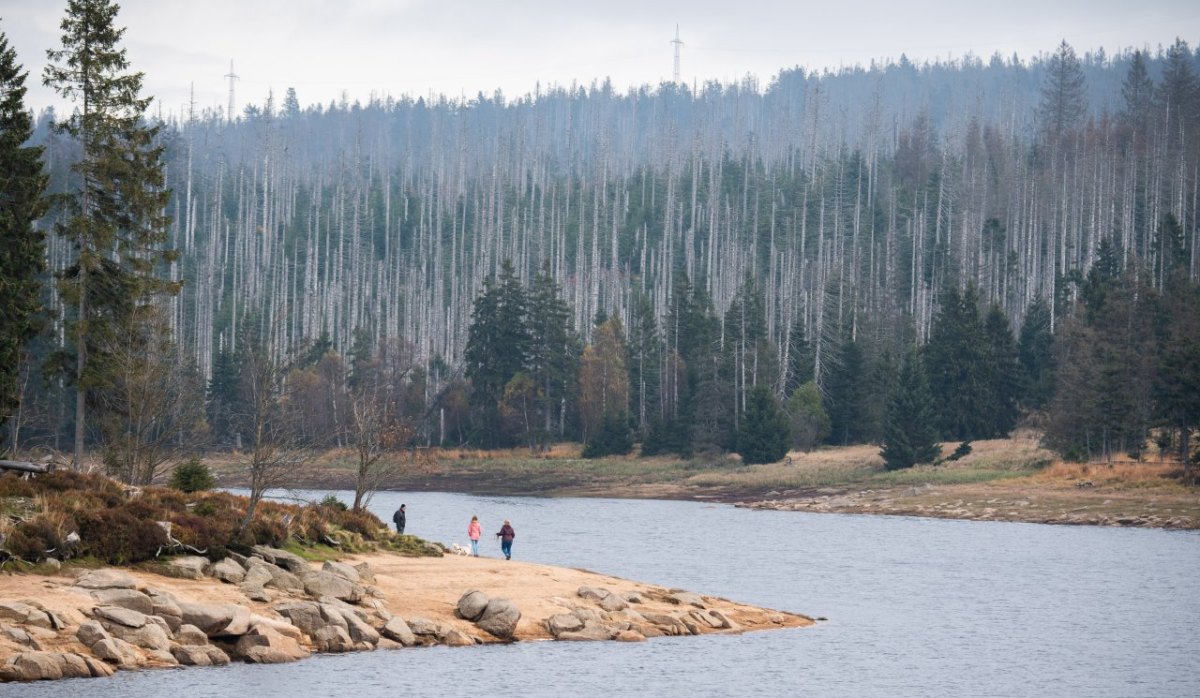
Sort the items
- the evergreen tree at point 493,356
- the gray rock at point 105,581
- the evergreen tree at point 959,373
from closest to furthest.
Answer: the gray rock at point 105,581, the evergreen tree at point 959,373, the evergreen tree at point 493,356

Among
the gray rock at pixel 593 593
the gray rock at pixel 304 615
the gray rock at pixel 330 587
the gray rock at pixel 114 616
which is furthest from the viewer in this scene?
the gray rock at pixel 593 593

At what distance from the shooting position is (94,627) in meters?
25.0

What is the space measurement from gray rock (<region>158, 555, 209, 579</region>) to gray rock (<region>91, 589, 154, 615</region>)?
8.91 feet

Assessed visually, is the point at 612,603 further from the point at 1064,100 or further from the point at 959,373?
the point at 1064,100

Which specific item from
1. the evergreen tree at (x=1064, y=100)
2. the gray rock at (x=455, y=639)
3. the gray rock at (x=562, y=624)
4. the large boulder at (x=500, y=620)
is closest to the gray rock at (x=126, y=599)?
the gray rock at (x=455, y=639)

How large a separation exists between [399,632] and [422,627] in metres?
0.60

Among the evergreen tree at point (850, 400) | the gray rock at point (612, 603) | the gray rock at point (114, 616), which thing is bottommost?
the gray rock at point (612, 603)

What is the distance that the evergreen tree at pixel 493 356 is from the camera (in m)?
103

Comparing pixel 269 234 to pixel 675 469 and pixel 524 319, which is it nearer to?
pixel 524 319

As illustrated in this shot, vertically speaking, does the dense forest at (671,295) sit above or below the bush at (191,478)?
above

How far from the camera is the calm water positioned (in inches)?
1034

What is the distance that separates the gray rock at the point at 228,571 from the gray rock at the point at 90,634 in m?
4.68

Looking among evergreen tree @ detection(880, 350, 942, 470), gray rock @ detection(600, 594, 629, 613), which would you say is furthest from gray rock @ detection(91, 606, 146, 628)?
evergreen tree @ detection(880, 350, 942, 470)

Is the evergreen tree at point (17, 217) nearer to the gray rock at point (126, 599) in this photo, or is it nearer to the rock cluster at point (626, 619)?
the gray rock at point (126, 599)
